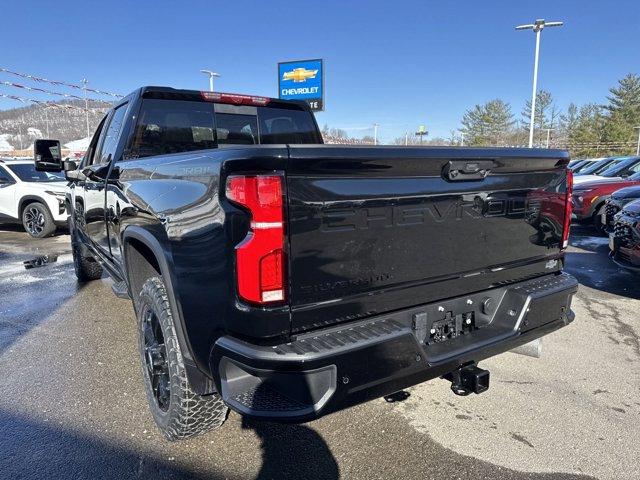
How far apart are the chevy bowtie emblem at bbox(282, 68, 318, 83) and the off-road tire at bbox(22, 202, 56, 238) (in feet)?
39.4

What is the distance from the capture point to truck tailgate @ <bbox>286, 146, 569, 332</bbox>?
1884 mm

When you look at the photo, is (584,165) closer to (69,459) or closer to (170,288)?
(170,288)

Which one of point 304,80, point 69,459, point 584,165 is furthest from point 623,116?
point 69,459

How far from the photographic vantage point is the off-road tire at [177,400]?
2336 millimetres

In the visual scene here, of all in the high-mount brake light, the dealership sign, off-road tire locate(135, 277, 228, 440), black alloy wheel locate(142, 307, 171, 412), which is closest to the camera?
off-road tire locate(135, 277, 228, 440)

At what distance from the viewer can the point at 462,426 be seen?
279cm

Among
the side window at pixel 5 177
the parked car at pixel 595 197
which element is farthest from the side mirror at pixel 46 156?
the parked car at pixel 595 197

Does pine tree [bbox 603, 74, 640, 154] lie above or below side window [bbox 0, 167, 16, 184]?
above

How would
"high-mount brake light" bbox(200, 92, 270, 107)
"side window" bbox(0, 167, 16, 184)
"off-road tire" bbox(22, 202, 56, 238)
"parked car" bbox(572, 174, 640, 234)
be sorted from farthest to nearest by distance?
"side window" bbox(0, 167, 16, 184)
"off-road tire" bbox(22, 202, 56, 238)
"parked car" bbox(572, 174, 640, 234)
"high-mount brake light" bbox(200, 92, 270, 107)

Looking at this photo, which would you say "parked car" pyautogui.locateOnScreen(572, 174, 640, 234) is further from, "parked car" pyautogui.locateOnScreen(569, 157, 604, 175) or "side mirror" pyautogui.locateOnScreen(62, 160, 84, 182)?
"side mirror" pyautogui.locateOnScreen(62, 160, 84, 182)

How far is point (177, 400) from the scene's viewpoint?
236cm

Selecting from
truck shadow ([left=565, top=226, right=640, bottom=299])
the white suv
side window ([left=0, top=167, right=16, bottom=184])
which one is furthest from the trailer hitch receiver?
side window ([left=0, top=167, right=16, bottom=184])

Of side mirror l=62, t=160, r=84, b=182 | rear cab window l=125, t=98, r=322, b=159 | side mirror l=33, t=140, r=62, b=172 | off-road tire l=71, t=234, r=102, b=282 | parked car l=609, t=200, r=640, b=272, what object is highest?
rear cab window l=125, t=98, r=322, b=159

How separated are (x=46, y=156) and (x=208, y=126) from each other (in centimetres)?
250
